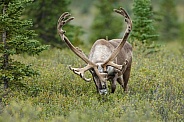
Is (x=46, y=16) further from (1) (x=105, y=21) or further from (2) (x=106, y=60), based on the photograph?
(1) (x=105, y=21)

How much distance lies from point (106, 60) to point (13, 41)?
217 centimetres

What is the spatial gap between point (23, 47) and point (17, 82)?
841 mm

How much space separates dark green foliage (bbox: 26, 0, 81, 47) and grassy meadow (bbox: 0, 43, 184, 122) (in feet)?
17.9

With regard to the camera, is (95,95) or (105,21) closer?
(95,95)

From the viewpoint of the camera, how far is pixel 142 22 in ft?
56.1

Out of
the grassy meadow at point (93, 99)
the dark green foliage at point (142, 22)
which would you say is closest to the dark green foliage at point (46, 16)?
the dark green foliage at point (142, 22)

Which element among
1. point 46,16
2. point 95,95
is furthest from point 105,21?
point 95,95

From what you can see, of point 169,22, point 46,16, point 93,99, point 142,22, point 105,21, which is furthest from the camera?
point 169,22

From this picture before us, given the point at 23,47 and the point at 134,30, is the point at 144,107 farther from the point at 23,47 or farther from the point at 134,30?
the point at 134,30

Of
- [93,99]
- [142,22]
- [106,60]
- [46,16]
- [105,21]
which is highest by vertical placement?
[46,16]

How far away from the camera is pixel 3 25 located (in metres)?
9.95

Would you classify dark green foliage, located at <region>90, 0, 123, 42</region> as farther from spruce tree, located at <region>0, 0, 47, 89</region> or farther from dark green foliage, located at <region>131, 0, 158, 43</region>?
spruce tree, located at <region>0, 0, 47, 89</region>

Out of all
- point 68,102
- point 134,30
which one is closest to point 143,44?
point 134,30

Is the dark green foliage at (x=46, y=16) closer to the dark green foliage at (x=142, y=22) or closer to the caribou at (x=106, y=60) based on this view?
the dark green foliage at (x=142, y=22)
